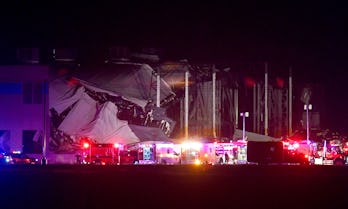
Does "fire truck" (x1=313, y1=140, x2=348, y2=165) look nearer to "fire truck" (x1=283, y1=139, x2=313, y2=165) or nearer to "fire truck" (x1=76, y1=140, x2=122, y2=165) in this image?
"fire truck" (x1=283, y1=139, x2=313, y2=165)

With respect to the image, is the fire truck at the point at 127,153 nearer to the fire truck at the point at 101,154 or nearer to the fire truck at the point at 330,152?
the fire truck at the point at 101,154

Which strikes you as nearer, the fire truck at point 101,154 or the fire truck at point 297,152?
the fire truck at point 101,154

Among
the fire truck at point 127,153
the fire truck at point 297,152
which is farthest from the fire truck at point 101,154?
the fire truck at point 297,152

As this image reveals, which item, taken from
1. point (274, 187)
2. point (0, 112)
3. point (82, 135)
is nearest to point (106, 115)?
point (82, 135)

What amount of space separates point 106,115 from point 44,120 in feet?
19.9

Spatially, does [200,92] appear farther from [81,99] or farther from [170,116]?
[81,99]

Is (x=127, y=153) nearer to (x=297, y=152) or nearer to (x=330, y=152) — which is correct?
(x=297, y=152)

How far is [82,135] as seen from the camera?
54375 millimetres

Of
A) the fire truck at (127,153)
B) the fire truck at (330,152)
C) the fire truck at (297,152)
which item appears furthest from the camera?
the fire truck at (330,152)

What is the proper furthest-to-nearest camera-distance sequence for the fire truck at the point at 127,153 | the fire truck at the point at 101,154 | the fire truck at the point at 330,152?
1. the fire truck at the point at 330,152
2. the fire truck at the point at 127,153
3. the fire truck at the point at 101,154

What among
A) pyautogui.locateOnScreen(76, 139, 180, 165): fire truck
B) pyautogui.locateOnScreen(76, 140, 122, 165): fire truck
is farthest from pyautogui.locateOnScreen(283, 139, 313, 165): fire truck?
pyautogui.locateOnScreen(76, 140, 122, 165): fire truck

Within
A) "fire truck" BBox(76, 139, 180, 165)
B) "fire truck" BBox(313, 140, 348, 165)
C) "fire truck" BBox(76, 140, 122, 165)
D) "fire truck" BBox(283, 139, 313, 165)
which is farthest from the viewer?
"fire truck" BBox(313, 140, 348, 165)

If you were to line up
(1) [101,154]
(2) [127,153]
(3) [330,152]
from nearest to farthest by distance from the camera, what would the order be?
(1) [101,154] < (2) [127,153] < (3) [330,152]

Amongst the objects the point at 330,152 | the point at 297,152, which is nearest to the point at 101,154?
the point at 297,152
